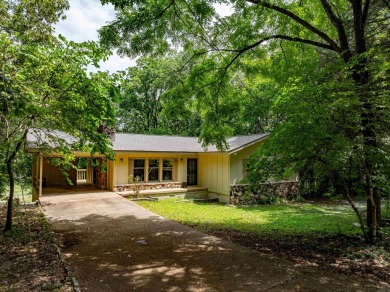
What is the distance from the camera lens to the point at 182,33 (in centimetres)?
823

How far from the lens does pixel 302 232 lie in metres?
7.92

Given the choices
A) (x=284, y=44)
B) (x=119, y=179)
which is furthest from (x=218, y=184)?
(x=284, y=44)

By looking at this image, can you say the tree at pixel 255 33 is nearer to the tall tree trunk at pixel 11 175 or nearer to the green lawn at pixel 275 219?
the green lawn at pixel 275 219

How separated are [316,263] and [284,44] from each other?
7.27 m

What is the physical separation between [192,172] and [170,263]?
12.1 metres

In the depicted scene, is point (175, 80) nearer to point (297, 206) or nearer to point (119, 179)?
point (119, 179)

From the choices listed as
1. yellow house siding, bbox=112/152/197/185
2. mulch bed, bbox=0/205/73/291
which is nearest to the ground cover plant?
yellow house siding, bbox=112/152/197/185

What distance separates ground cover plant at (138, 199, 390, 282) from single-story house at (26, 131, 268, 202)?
1704mm

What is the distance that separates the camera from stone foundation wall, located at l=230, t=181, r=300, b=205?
14438 mm

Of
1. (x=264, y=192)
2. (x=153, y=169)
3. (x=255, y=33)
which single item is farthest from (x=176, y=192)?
(x=255, y=33)

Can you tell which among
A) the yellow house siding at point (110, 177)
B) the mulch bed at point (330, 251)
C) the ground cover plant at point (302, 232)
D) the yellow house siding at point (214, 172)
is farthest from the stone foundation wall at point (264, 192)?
the mulch bed at point (330, 251)

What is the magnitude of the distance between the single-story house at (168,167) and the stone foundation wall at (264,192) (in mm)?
479

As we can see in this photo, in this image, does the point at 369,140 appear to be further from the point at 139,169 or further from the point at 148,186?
the point at 139,169

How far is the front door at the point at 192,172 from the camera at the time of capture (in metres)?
16.7
